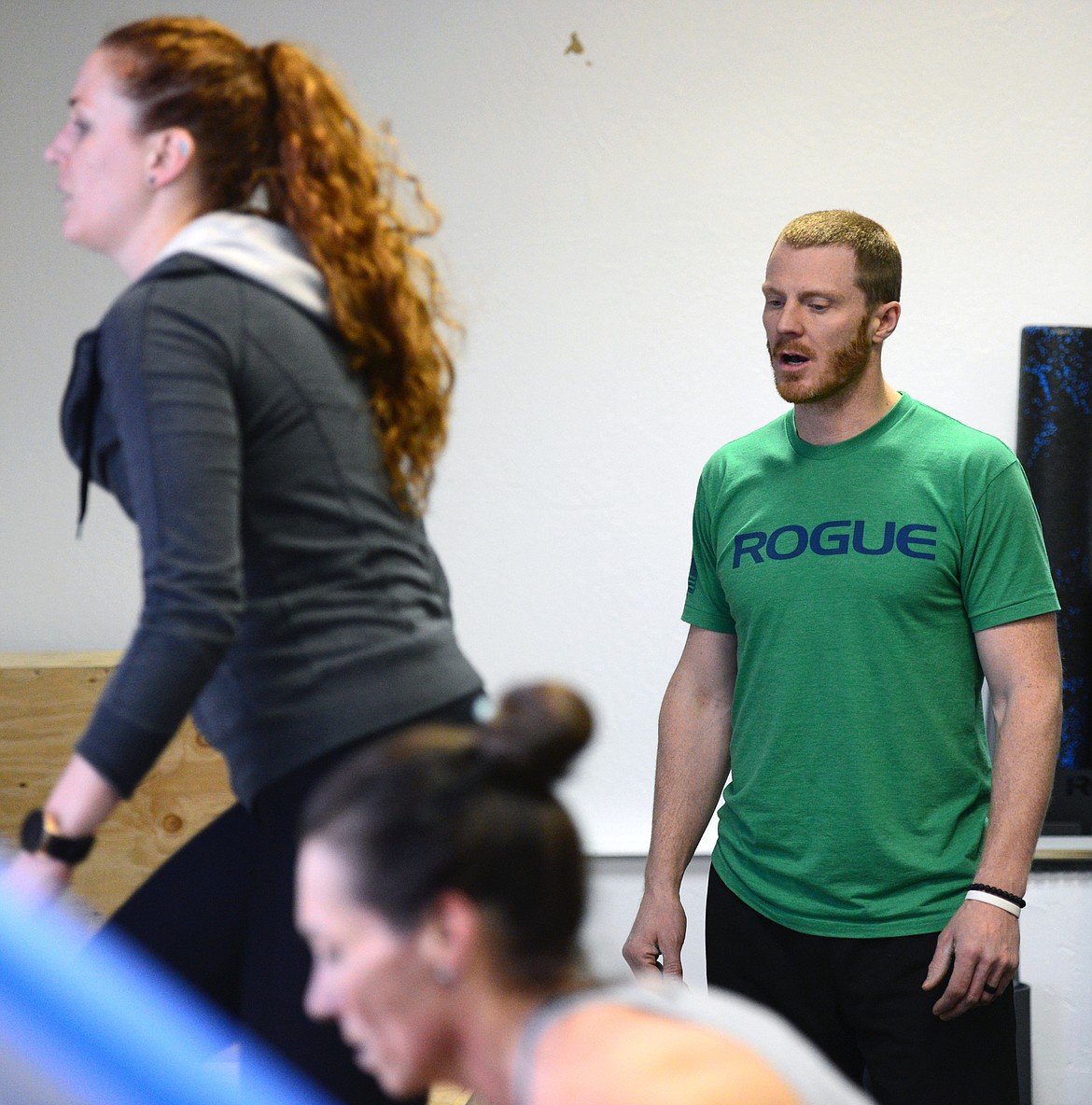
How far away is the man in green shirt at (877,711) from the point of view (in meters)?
1.53

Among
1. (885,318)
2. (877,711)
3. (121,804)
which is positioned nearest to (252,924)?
(877,711)

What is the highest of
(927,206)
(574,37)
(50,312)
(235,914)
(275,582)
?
(574,37)

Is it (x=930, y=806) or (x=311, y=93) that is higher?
(x=311, y=93)

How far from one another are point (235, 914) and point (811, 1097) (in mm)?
526

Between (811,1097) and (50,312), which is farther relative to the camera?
(50,312)

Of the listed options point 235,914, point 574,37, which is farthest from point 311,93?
point 574,37

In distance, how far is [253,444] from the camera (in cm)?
95

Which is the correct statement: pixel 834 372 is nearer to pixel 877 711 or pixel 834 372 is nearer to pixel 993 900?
pixel 877 711

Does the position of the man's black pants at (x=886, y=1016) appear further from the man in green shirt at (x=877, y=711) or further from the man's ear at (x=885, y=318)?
the man's ear at (x=885, y=318)

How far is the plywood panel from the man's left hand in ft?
4.52

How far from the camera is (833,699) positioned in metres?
1.58

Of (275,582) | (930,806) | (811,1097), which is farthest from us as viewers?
(930,806)

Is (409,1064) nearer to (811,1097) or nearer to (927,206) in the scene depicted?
(811,1097)

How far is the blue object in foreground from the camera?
44cm
